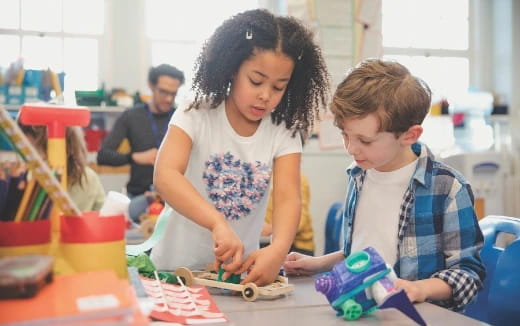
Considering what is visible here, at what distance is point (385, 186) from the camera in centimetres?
117

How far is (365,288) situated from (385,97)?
42 cm

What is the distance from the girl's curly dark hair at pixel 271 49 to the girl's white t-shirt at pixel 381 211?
0.22 m

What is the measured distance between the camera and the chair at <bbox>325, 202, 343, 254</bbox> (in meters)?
2.51

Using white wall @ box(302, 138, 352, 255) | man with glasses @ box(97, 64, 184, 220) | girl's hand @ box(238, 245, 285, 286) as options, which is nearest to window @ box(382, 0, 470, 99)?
white wall @ box(302, 138, 352, 255)

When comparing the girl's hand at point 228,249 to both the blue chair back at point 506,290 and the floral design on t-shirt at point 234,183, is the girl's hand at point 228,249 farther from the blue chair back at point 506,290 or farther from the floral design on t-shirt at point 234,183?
the blue chair back at point 506,290

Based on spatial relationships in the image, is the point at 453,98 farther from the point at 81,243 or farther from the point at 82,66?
the point at 81,243

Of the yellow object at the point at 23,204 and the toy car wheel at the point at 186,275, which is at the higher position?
the yellow object at the point at 23,204

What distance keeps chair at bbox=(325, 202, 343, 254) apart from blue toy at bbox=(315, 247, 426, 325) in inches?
67.5

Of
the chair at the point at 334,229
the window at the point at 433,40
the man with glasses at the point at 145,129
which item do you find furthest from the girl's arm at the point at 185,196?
the window at the point at 433,40

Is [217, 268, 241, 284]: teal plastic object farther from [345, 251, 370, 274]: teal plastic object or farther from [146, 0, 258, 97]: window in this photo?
[146, 0, 258, 97]: window

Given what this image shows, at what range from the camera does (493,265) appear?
121cm

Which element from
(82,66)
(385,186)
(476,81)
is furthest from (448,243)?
(476,81)

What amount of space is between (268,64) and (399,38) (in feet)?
13.0

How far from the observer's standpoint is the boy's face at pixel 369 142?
1061mm
